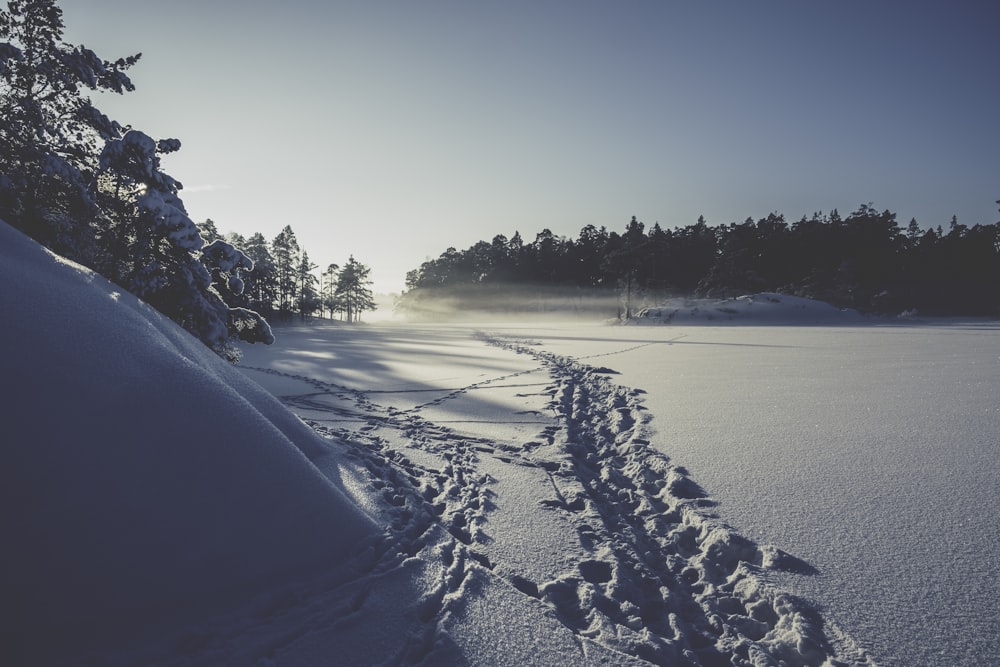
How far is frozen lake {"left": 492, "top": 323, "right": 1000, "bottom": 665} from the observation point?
1.99 metres

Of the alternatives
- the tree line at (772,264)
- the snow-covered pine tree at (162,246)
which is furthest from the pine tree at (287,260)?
the snow-covered pine tree at (162,246)

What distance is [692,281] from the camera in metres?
62.2

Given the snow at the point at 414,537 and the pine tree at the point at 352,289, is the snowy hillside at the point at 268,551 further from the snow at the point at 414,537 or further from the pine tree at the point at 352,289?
the pine tree at the point at 352,289

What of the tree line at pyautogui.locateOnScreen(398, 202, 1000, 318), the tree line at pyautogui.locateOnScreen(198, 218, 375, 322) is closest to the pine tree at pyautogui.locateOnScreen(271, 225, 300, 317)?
the tree line at pyautogui.locateOnScreen(198, 218, 375, 322)

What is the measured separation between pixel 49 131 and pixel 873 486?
450 inches

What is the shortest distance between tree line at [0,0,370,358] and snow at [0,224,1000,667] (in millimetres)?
3124

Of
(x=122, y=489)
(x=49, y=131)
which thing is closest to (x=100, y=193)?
(x=49, y=131)

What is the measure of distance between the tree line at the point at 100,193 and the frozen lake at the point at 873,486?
7020mm

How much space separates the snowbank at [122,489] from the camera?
177 centimetres

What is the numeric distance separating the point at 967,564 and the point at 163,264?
360 inches

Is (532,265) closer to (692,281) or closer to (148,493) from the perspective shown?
(692,281)

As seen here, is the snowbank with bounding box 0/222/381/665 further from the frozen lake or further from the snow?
the frozen lake

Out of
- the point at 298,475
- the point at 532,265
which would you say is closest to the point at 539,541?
the point at 298,475

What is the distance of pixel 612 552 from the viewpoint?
2.74 meters
